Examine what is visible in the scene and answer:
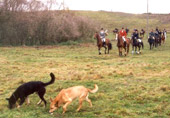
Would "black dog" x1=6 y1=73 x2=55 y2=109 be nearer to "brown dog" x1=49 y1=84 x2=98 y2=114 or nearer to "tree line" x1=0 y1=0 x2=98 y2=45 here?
"brown dog" x1=49 y1=84 x2=98 y2=114

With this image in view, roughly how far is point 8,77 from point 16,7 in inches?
848

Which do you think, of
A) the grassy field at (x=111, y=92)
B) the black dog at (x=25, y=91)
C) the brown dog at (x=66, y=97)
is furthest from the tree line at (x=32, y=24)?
the brown dog at (x=66, y=97)

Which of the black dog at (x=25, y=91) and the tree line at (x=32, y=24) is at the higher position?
the tree line at (x=32, y=24)

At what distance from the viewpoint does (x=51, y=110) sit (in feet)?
23.2

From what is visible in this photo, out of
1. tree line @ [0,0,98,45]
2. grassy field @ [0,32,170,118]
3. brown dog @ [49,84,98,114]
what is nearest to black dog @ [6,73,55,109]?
grassy field @ [0,32,170,118]

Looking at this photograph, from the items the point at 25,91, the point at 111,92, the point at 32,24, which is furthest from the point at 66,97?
the point at 32,24

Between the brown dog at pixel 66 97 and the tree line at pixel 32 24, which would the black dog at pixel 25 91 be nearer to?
the brown dog at pixel 66 97

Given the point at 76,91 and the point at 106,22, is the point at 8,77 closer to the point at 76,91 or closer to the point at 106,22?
the point at 76,91

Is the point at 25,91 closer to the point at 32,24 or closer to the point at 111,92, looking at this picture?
the point at 111,92

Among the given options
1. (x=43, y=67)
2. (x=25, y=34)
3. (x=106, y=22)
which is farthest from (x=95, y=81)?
(x=106, y=22)

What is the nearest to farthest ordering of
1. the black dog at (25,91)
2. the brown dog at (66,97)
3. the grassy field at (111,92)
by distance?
the brown dog at (66,97), the grassy field at (111,92), the black dog at (25,91)

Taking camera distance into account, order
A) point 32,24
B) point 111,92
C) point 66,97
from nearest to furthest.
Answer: point 66,97 < point 111,92 < point 32,24

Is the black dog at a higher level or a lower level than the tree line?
lower

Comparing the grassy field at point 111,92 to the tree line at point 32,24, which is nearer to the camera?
the grassy field at point 111,92
